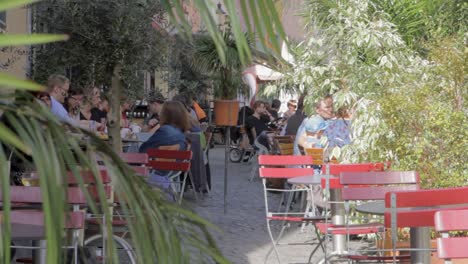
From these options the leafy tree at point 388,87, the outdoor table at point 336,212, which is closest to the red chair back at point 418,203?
the leafy tree at point 388,87

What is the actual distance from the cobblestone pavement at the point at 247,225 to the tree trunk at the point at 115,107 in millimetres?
1183

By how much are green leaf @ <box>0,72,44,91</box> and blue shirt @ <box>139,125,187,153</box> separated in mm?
9032

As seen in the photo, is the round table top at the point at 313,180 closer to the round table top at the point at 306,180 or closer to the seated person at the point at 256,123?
the round table top at the point at 306,180

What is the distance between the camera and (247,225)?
410 inches

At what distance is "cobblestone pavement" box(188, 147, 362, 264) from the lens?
26.9ft

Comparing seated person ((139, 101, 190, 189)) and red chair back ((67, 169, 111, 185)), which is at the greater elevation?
seated person ((139, 101, 190, 189))

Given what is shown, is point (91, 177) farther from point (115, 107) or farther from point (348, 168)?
point (115, 107)

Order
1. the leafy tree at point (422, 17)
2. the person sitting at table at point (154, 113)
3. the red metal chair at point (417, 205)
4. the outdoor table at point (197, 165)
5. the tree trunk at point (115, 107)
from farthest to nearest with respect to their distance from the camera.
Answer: the person sitting at table at point (154, 113)
the outdoor table at point (197, 165)
the tree trunk at point (115, 107)
the leafy tree at point (422, 17)
the red metal chair at point (417, 205)

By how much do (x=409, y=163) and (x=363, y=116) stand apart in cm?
115

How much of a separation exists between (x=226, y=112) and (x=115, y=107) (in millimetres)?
1663

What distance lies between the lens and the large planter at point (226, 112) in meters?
11.2

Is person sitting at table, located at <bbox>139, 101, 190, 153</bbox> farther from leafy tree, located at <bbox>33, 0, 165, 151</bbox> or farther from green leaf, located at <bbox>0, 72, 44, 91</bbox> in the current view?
green leaf, located at <bbox>0, 72, 44, 91</bbox>

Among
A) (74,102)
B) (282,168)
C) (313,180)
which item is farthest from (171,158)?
(313,180)

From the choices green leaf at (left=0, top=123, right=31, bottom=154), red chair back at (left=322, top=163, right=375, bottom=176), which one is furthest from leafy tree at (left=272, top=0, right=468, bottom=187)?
green leaf at (left=0, top=123, right=31, bottom=154)
